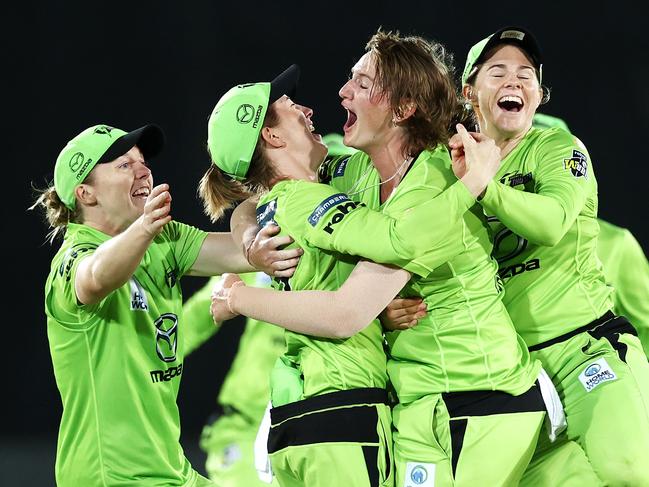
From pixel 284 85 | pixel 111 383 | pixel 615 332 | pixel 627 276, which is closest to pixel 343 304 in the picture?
pixel 284 85

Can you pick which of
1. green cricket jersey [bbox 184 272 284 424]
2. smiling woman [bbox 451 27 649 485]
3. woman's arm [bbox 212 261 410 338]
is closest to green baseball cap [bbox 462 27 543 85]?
smiling woman [bbox 451 27 649 485]

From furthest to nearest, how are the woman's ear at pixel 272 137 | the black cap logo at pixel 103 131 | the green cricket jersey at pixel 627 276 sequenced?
the green cricket jersey at pixel 627 276 → the black cap logo at pixel 103 131 → the woman's ear at pixel 272 137

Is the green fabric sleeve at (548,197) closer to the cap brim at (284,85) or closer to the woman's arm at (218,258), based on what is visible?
the cap brim at (284,85)

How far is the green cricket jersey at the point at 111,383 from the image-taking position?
3348 millimetres

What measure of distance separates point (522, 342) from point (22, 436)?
3409mm

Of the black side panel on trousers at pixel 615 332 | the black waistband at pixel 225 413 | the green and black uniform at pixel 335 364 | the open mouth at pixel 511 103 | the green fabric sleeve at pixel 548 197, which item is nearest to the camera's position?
the green and black uniform at pixel 335 364

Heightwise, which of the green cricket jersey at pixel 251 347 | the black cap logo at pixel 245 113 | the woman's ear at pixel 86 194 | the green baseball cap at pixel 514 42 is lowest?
the green cricket jersey at pixel 251 347

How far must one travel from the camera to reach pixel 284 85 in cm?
304

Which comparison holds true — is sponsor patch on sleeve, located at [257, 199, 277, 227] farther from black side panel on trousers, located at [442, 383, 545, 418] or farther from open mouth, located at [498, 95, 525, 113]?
open mouth, located at [498, 95, 525, 113]

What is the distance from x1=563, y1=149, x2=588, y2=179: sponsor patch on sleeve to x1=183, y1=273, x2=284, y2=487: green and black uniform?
2060 millimetres

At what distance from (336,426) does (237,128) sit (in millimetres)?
837

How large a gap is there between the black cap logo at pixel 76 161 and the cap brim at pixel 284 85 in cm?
83

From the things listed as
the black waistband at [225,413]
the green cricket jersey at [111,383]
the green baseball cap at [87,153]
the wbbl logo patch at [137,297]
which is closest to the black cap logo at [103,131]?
the green baseball cap at [87,153]

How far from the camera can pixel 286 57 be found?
565 centimetres
